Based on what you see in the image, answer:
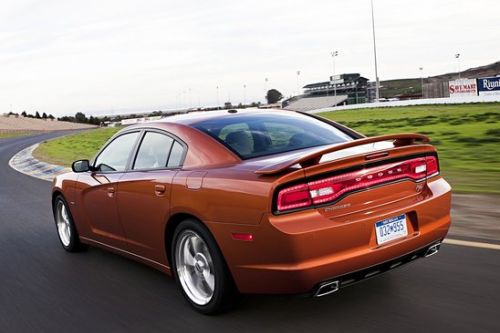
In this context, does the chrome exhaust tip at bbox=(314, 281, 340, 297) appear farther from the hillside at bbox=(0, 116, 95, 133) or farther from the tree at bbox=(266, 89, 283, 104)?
the tree at bbox=(266, 89, 283, 104)

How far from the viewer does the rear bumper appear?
11.9ft

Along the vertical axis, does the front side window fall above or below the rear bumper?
above

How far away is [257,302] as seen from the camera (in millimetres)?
4441

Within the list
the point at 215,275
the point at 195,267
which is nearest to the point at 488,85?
the point at 195,267

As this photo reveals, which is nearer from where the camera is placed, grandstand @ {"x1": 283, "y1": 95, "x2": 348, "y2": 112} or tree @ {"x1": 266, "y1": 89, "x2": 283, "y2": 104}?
grandstand @ {"x1": 283, "y1": 95, "x2": 348, "y2": 112}

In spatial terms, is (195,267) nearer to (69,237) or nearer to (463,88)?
(69,237)

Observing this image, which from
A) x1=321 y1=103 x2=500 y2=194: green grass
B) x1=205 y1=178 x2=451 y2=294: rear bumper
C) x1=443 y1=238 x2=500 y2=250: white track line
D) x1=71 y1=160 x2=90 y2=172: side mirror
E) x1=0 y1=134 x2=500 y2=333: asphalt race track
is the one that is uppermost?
x1=71 y1=160 x2=90 y2=172: side mirror

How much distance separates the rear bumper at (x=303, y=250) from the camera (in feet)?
11.9

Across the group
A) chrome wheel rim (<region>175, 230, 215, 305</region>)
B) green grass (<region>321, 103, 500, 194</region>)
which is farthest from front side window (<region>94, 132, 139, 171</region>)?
green grass (<region>321, 103, 500, 194</region>)

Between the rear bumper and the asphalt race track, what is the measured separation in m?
0.37

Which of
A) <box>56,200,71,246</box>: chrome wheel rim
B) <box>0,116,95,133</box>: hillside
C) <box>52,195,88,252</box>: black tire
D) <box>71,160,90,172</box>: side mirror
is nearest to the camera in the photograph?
<box>71,160,90,172</box>: side mirror

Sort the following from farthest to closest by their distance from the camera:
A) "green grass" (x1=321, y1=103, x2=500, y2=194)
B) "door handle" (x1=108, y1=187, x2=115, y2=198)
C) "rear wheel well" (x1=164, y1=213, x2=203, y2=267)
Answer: "green grass" (x1=321, y1=103, x2=500, y2=194), "door handle" (x1=108, y1=187, x2=115, y2=198), "rear wheel well" (x1=164, y1=213, x2=203, y2=267)

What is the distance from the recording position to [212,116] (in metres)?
5.09

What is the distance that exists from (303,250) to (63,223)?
4.17 meters
